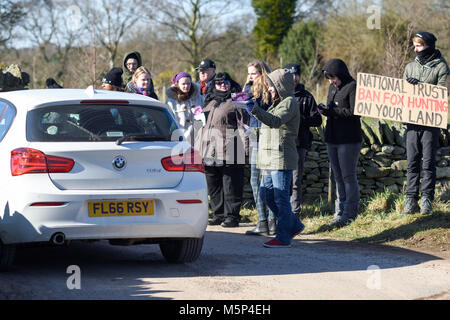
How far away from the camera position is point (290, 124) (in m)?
8.95

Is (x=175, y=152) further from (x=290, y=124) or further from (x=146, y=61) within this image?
(x=146, y=61)

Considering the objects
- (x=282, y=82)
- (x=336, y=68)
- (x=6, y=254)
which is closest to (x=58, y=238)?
(x=6, y=254)

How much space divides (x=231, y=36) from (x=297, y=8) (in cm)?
916

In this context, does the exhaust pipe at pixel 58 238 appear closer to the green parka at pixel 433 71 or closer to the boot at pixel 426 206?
the boot at pixel 426 206

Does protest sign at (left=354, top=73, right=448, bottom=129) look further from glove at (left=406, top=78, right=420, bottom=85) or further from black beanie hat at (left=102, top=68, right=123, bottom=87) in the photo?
black beanie hat at (left=102, top=68, right=123, bottom=87)

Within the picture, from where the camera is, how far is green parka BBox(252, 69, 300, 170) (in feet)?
28.8

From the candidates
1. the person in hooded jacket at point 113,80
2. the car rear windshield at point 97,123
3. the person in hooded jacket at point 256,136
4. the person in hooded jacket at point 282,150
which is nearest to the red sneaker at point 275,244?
the person in hooded jacket at point 282,150

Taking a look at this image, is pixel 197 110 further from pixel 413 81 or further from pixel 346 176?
pixel 413 81

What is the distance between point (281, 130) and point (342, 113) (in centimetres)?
130

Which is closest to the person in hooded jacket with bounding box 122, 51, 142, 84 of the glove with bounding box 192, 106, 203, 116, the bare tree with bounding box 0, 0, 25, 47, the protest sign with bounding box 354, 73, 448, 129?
the glove with bounding box 192, 106, 203, 116

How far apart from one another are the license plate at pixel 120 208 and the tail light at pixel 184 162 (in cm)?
39

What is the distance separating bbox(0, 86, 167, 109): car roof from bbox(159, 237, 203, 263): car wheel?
1.37 m

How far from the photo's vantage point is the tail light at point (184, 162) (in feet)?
23.3
